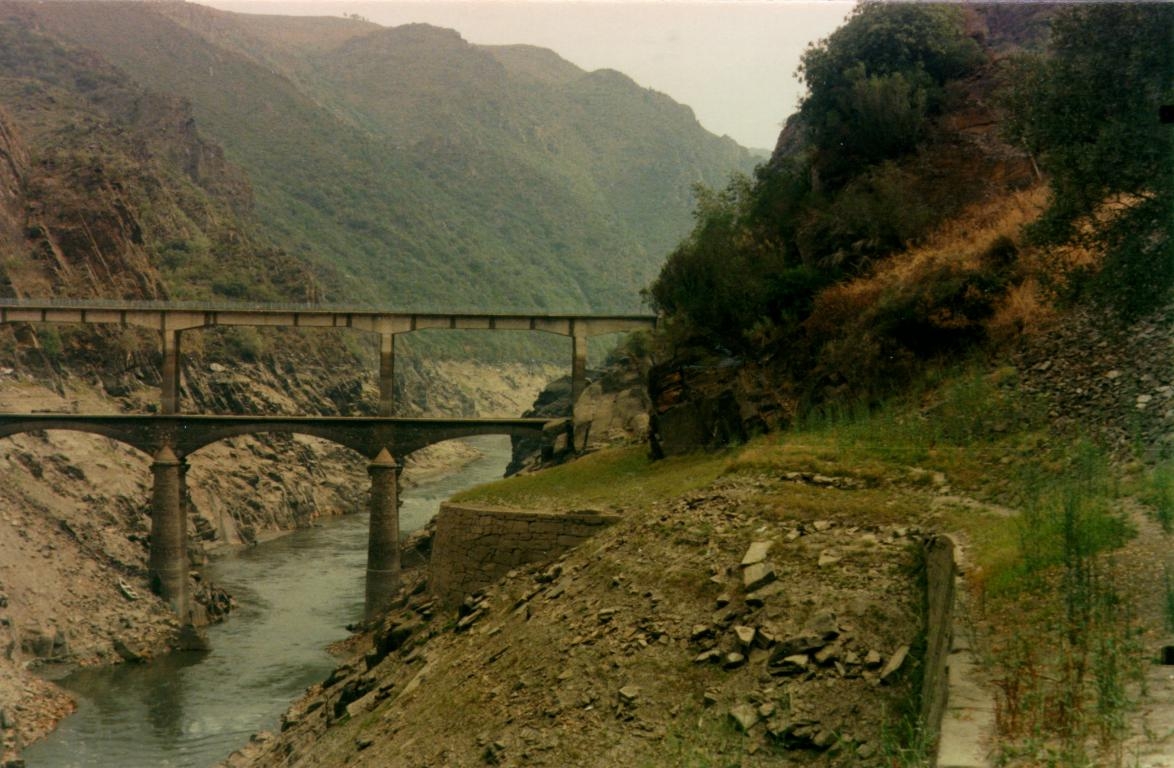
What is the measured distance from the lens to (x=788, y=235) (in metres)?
33.0

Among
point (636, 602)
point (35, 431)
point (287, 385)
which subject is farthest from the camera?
point (287, 385)

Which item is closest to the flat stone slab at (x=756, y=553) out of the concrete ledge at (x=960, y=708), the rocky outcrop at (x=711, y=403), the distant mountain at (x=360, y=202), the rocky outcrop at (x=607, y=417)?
the concrete ledge at (x=960, y=708)

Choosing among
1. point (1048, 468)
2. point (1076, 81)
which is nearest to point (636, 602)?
point (1048, 468)

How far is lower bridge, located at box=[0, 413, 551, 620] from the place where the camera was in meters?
52.4

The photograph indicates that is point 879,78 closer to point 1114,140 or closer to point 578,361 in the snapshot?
point 1114,140

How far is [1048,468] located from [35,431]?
52.1 m

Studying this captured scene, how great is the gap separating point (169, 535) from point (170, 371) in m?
7.12

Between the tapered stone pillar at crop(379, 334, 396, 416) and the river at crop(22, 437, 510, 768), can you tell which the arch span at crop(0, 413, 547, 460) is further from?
the river at crop(22, 437, 510, 768)

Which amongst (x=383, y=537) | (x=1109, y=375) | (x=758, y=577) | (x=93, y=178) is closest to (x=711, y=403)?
(x=1109, y=375)

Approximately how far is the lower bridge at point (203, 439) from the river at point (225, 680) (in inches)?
121

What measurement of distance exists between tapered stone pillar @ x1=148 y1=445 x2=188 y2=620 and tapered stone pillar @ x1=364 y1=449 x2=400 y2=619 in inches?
298

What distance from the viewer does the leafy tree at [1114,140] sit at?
1557cm

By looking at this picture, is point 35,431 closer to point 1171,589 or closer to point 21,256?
point 21,256

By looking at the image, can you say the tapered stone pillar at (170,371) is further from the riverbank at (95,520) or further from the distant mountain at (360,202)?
the distant mountain at (360,202)
